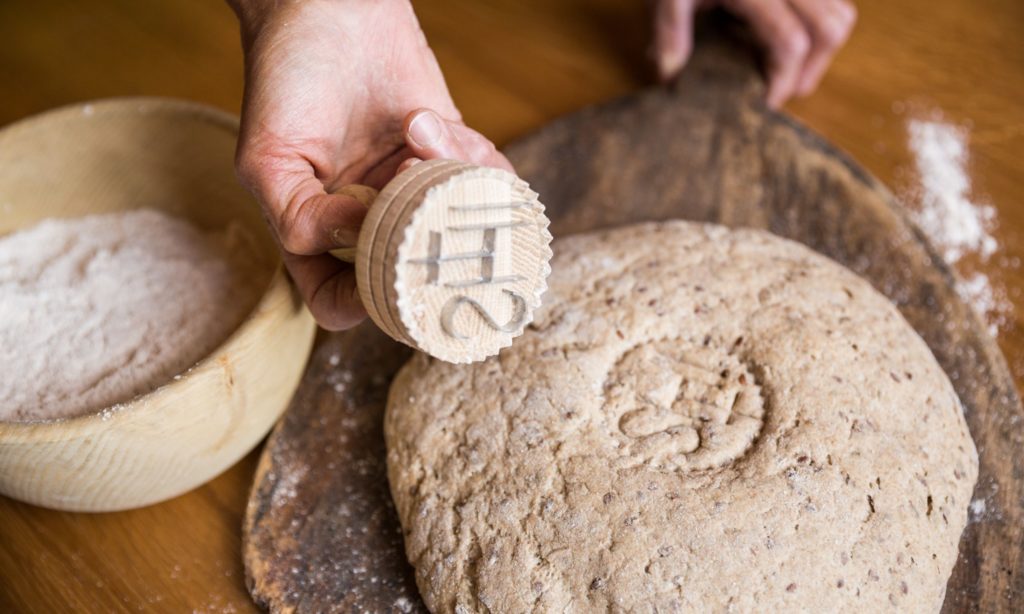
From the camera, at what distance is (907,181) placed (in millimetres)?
1954

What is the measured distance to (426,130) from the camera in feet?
4.11

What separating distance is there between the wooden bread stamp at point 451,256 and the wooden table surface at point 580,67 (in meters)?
1.05

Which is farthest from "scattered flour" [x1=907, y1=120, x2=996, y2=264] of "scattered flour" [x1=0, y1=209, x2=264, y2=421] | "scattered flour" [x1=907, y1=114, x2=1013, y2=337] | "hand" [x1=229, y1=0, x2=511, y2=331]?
"scattered flour" [x1=0, y1=209, x2=264, y2=421]

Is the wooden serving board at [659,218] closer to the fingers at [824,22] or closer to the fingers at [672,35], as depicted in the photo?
the fingers at [672,35]

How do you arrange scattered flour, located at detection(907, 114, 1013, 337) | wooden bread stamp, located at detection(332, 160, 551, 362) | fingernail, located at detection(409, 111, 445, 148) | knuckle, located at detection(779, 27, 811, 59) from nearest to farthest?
wooden bread stamp, located at detection(332, 160, 551, 362) → fingernail, located at detection(409, 111, 445, 148) → scattered flour, located at detection(907, 114, 1013, 337) → knuckle, located at detection(779, 27, 811, 59)

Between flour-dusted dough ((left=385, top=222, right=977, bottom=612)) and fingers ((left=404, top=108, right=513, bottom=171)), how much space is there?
0.27 meters

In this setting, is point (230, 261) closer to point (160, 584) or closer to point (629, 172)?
point (160, 584)

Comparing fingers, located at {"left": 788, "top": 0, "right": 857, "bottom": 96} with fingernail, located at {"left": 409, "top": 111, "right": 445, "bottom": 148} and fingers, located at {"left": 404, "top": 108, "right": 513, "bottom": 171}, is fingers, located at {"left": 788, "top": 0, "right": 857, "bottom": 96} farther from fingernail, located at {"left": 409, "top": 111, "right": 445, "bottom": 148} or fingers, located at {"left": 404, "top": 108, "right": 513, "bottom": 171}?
fingernail, located at {"left": 409, "top": 111, "right": 445, "bottom": 148}

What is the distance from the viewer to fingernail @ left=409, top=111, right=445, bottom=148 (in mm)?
1241

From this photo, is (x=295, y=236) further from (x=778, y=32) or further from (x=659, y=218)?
(x=778, y=32)

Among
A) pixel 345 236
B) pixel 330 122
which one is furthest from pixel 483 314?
pixel 330 122

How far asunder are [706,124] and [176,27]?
1451 millimetres

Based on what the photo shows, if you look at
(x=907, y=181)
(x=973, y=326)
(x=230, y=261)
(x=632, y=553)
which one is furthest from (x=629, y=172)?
(x=632, y=553)

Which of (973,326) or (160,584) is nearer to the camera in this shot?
(160,584)
